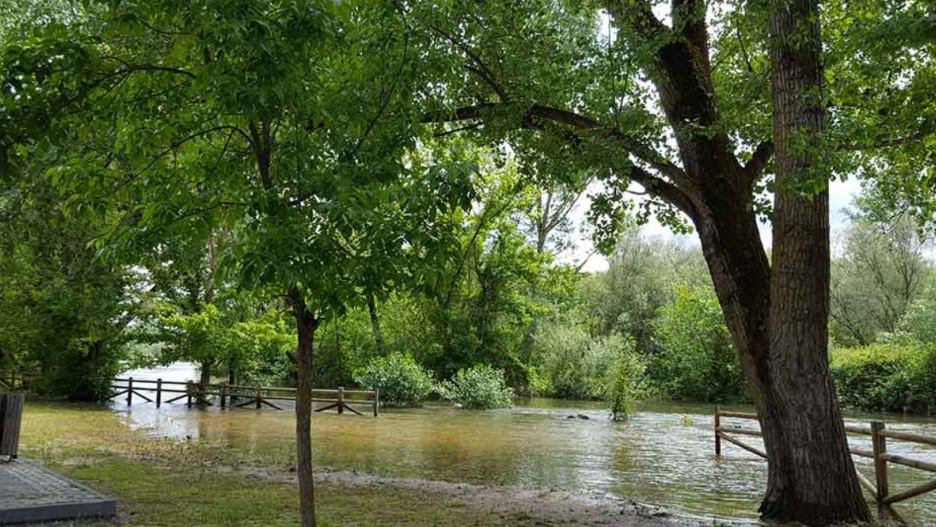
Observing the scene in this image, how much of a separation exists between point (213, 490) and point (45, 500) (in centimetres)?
253

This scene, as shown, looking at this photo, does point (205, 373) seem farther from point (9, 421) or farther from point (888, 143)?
point (888, 143)

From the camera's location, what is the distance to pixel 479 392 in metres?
28.9

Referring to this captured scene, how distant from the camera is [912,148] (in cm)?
784

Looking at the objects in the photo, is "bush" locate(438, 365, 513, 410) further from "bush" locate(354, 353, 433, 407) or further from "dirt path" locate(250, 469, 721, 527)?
"dirt path" locate(250, 469, 721, 527)

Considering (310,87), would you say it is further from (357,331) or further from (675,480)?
(357,331)

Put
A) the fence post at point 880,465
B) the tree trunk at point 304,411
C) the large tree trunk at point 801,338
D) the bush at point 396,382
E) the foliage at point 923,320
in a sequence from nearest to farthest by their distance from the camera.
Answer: the tree trunk at point 304,411 < the large tree trunk at point 801,338 < the fence post at point 880,465 < the bush at point 396,382 < the foliage at point 923,320

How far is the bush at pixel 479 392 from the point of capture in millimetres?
28891

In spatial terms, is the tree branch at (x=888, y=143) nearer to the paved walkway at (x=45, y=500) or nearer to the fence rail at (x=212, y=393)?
the paved walkway at (x=45, y=500)

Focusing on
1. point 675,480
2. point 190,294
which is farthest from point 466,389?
point 675,480

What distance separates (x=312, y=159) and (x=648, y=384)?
33.2m

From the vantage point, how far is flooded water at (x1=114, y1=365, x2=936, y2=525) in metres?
11.0

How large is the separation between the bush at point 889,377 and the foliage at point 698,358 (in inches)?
198

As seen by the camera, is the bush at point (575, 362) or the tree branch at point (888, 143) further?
the bush at point (575, 362)

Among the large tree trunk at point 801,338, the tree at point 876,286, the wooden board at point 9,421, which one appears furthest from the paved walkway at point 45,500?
the tree at point 876,286
